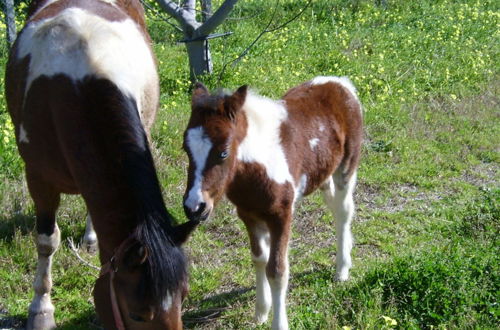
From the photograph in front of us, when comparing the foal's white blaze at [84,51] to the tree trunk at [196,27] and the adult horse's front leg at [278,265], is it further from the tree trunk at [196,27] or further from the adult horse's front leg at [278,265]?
the tree trunk at [196,27]

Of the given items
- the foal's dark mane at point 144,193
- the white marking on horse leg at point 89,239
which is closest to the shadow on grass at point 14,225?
the white marking on horse leg at point 89,239

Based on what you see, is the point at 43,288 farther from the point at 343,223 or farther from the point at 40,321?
the point at 343,223

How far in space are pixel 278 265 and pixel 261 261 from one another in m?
0.27

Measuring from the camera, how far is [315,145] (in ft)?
13.9

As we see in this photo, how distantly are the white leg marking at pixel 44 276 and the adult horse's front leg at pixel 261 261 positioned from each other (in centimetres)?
132

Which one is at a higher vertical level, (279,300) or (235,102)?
(235,102)

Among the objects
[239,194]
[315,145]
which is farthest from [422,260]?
[239,194]

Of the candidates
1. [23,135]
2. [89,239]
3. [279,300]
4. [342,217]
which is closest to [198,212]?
[279,300]

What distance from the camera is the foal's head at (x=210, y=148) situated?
325 cm

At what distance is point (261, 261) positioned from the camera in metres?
4.06

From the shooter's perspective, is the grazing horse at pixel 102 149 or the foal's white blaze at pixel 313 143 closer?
the grazing horse at pixel 102 149

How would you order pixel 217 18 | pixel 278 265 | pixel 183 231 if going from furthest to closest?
pixel 217 18 → pixel 278 265 → pixel 183 231

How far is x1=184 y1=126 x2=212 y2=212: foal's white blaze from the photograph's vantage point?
128 inches

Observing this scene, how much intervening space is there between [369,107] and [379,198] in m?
2.20
